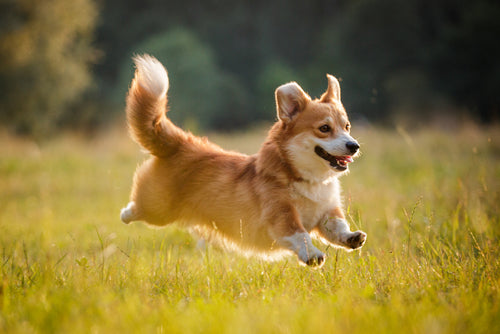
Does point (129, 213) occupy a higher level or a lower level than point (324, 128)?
lower

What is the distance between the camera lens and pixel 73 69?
1680 centimetres

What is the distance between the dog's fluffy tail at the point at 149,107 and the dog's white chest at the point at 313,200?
Answer: 51.7 inches

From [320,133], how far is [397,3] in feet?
69.0

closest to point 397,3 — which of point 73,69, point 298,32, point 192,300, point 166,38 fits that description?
point 298,32

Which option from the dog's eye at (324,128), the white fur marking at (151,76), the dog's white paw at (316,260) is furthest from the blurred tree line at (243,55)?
the dog's white paw at (316,260)

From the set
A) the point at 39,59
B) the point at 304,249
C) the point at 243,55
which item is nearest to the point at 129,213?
the point at 304,249

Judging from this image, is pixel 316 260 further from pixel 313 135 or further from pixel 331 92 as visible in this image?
pixel 331 92

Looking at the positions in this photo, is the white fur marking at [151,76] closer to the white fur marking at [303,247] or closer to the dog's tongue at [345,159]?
the dog's tongue at [345,159]

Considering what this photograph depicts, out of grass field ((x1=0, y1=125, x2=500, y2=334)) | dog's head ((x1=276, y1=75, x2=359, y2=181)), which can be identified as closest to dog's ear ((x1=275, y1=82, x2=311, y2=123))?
dog's head ((x1=276, y1=75, x2=359, y2=181))

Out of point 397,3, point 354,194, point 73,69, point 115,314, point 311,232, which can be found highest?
point 397,3

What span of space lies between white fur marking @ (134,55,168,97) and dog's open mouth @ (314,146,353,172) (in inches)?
57.2

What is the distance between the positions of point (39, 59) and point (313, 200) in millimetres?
15120

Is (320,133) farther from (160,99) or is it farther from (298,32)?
(298,32)

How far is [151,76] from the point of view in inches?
146
